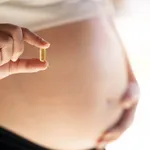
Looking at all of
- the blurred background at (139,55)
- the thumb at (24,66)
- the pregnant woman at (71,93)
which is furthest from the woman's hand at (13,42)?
the blurred background at (139,55)

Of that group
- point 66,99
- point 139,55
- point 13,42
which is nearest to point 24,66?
point 13,42

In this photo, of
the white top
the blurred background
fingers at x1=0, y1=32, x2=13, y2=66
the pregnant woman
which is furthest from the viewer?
the blurred background

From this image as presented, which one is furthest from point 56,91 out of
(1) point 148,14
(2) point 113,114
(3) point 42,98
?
(1) point 148,14

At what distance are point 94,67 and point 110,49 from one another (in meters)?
0.07

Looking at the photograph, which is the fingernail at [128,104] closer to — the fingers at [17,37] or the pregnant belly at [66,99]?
the pregnant belly at [66,99]

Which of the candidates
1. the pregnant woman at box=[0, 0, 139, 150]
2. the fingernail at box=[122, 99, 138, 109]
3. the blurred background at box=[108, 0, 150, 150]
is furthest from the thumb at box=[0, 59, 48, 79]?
the blurred background at box=[108, 0, 150, 150]

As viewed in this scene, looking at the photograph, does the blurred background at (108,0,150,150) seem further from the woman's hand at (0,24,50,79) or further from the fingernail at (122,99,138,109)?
the woman's hand at (0,24,50,79)

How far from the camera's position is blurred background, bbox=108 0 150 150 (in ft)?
3.20

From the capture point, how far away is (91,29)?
73cm

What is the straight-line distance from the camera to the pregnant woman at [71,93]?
69 centimetres

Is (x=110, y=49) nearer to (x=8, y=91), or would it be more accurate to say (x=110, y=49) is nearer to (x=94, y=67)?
(x=94, y=67)

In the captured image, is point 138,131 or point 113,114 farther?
point 138,131

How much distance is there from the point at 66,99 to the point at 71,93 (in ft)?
0.05

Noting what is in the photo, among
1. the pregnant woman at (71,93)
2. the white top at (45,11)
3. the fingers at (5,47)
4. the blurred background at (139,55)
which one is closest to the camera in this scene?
the fingers at (5,47)
